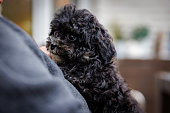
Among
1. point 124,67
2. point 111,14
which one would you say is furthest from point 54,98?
point 111,14

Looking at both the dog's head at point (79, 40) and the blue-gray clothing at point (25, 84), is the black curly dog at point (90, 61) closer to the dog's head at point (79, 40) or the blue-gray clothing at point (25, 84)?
the dog's head at point (79, 40)

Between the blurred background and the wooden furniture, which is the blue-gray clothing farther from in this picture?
the wooden furniture

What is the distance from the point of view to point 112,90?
0.74 metres

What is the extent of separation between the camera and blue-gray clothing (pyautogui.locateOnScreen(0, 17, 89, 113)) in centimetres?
49

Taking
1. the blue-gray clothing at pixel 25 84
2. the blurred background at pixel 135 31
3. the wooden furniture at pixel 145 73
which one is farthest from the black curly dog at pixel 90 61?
the wooden furniture at pixel 145 73

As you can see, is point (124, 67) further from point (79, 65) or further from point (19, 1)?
point (79, 65)

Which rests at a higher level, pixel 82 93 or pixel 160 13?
pixel 160 13

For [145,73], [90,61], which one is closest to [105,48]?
[90,61]

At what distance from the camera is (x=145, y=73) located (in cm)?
407

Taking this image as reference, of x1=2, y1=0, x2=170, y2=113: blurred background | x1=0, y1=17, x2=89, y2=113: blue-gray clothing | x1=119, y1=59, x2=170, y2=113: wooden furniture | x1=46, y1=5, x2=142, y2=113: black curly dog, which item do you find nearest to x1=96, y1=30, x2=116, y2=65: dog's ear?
x1=46, y1=5, x2=142, y2=113: black curly dog

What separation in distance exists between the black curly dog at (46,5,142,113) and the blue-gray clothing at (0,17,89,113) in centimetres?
18

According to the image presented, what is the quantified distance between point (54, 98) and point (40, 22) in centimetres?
298

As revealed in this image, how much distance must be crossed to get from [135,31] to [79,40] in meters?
4.91

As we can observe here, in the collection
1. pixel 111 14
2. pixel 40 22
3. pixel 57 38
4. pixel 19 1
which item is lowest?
pixel 57 38
